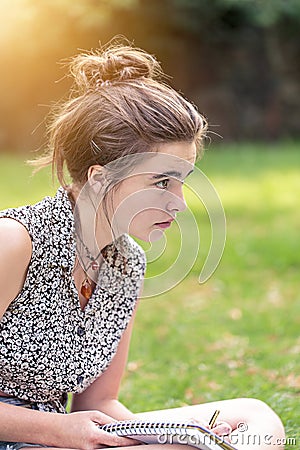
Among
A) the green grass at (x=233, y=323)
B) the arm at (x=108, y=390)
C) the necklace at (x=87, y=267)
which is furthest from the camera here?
the green grass at (x=233, y=323)

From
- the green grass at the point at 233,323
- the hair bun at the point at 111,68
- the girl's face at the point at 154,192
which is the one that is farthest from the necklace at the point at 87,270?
the hair bun at the point at 111,68

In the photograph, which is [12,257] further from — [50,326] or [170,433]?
[170,433]

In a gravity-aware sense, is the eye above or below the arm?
above

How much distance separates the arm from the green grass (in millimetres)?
308

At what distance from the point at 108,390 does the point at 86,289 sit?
1.16 ft

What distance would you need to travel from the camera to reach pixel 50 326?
2.17 metres

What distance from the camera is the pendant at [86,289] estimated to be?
232 centimetres

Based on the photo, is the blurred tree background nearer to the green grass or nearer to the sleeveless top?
the green grass

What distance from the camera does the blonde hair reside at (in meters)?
2.16

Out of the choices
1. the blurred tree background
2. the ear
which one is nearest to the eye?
the ear

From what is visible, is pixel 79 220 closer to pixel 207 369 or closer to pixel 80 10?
pixel 207 369

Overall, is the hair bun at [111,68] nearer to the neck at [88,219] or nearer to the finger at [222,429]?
the neck at [88,219]

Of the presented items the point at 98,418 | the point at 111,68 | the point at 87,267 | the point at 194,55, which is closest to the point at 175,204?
the point at 87,267

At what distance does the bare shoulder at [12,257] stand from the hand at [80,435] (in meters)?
0.32
